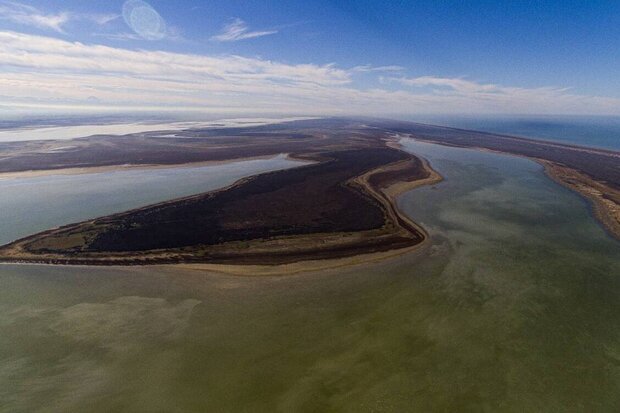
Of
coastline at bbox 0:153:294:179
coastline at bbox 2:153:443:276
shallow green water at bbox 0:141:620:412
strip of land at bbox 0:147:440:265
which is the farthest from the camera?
coastline at bbox 0:153:294:179

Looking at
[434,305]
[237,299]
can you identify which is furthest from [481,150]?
[237,299]

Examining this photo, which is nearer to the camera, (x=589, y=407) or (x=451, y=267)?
(x=589, y=407)

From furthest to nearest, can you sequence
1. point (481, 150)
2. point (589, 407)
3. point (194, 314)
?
1. point (481, 150)
2. point (194, 314)
3. point (589, 407)

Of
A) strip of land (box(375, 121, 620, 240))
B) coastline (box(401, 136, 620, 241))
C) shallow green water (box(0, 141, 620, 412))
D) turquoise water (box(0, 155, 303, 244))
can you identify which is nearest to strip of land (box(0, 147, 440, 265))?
shallow green water (box(0, 141, 620, 412))

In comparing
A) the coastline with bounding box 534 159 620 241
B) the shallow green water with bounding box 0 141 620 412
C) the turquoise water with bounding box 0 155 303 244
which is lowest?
the shallow green water with bounding box 0 141 620 412

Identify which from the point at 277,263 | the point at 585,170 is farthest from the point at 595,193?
the point at 277,263

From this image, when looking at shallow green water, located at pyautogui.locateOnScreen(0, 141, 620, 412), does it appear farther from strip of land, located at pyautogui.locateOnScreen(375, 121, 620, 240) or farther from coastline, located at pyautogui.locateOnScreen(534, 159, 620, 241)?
strip of land, located at pyautogui.locateOnScreen(375, 121, 620, 240)

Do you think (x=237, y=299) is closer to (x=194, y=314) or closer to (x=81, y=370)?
(x=194, y=314)
